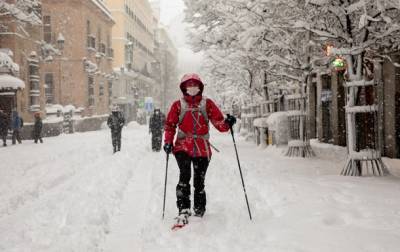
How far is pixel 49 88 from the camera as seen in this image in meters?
36.5

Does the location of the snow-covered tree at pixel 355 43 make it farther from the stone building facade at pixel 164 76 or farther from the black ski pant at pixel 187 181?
the stone building facade at pixel 164 76

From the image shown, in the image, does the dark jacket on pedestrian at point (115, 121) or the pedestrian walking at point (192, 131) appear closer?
the pedestrian walking at point (192, 131)

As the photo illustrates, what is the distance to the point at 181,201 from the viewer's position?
6.17 m

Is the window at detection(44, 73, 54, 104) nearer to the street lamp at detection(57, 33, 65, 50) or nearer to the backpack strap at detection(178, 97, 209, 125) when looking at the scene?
the street lamp at detection(57, 33, 65, 50)

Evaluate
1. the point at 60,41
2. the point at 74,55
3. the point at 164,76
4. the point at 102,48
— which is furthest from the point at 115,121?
the point at 164,76

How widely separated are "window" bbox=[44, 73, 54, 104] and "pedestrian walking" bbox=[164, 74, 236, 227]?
31.8 meters

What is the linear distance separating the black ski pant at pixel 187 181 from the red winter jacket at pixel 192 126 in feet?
0.30

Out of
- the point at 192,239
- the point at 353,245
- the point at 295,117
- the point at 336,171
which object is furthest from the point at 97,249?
the point at 295,117

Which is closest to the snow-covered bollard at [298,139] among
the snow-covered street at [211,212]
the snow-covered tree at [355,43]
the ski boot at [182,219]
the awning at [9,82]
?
the snow-covered street at [211,212]

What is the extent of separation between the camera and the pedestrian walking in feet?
20.5

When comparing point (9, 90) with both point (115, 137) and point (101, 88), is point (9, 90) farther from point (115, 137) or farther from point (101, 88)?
point (101, 88)

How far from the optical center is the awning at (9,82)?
24898mm

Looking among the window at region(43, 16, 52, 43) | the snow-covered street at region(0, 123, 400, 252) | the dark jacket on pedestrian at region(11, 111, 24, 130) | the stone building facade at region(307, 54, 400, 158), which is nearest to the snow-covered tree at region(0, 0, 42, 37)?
the dark jacket on pedestrian at region(11, 111, 24, 130)

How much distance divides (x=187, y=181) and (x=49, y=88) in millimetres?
32420
